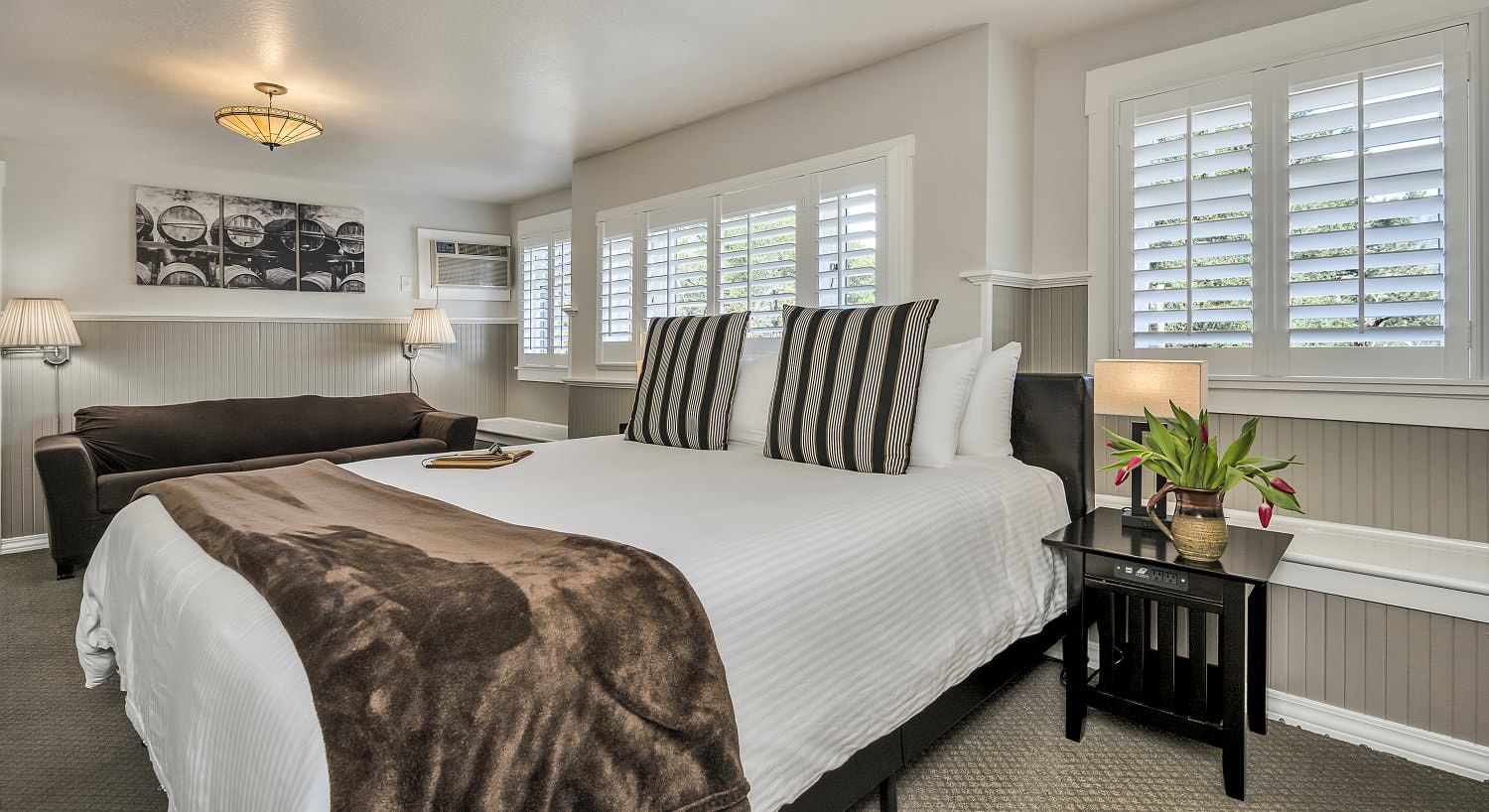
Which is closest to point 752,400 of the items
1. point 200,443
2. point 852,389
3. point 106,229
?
point 852,389

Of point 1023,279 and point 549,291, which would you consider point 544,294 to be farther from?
point 1023,279

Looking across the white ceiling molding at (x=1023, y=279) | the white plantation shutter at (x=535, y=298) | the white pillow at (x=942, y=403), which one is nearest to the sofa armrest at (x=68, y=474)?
the white plantation shutter at (x=535, y=298)

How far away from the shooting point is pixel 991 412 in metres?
2.51

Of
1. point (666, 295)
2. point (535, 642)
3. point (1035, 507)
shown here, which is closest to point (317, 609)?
point (535, 642)

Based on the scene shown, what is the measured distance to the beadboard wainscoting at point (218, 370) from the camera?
4.20 m

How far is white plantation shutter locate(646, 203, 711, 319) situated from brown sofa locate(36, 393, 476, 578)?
152 centimetres

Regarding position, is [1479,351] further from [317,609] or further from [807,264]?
[317,609]

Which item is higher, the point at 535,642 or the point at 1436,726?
the point at 535,642

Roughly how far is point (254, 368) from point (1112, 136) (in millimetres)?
5212

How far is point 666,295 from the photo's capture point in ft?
13.5

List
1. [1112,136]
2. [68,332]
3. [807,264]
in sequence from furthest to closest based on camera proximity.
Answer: [68,332] → [807,264] → [1112,136]

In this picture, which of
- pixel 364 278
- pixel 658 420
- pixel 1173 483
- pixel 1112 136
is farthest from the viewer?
pixel 364 278

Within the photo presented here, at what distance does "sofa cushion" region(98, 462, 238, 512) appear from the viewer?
363 cm

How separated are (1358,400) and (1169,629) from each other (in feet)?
3.05
